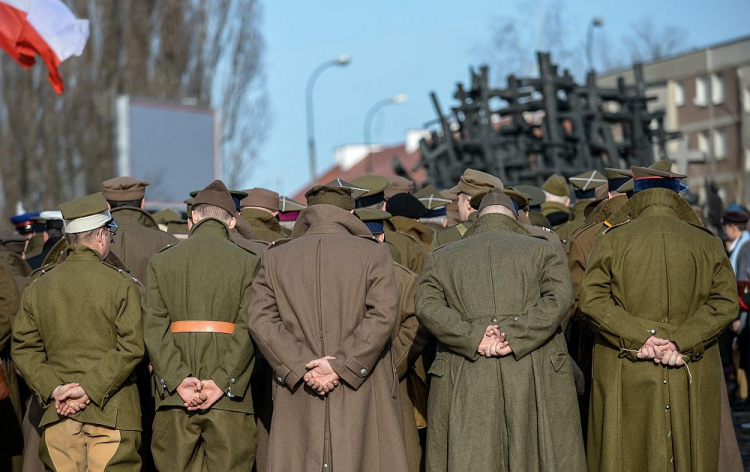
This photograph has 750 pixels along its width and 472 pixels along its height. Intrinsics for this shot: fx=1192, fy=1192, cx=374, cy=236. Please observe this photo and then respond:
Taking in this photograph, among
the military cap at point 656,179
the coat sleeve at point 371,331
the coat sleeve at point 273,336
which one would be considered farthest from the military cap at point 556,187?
the coat sleeve at point 273,336

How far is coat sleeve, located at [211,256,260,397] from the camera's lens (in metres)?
6.70

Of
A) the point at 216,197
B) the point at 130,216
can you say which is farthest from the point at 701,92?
the point at 216,197

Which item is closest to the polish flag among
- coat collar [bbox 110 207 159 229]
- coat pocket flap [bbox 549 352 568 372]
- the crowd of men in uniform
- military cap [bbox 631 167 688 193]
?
coat collar [bbox 110 207 159 229]

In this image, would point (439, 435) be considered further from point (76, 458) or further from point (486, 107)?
point (486, 107)

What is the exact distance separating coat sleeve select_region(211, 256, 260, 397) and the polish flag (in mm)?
8002

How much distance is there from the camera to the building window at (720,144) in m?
50.0

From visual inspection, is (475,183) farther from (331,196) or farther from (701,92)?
(701,92)

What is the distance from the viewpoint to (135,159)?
947 inches

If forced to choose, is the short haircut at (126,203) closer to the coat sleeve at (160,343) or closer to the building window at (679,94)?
the coat sleeve at (160,343)

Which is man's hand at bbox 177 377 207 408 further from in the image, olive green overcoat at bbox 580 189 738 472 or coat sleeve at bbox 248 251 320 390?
olive green overcoat at bbox 580 189 738 472

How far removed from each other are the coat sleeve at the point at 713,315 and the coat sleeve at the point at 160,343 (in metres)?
2.75

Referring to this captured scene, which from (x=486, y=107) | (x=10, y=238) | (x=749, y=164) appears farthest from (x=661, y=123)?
(x=749, y=164)

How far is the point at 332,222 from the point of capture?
22.1ft

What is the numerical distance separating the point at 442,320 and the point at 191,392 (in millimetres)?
1471
